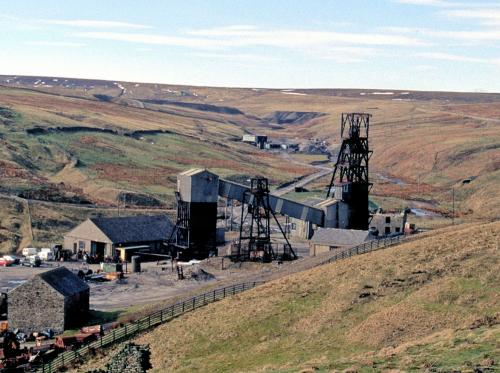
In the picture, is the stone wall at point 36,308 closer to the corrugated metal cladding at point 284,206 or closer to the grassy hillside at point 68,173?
the corrugated metal cladding at point 284,206

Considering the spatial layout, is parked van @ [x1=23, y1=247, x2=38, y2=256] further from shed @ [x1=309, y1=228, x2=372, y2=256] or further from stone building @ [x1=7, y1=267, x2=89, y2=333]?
stone building @ [x1=7, y1=267, x2=89, y2=333]

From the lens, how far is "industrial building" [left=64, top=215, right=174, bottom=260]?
99.5 meters

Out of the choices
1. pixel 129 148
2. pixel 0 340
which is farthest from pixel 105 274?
pixel 129 148

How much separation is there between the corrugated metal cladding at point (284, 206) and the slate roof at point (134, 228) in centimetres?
942

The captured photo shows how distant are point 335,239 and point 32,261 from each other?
3078 cm

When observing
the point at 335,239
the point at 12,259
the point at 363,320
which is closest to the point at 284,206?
the point at 335,239

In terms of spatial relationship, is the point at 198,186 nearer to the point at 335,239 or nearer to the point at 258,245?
the point at 258,245

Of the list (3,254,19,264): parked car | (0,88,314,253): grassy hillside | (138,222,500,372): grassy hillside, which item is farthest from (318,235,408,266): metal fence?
(0,88,314,253): grassy hillside

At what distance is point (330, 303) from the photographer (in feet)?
179

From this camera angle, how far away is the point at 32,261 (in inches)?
3745

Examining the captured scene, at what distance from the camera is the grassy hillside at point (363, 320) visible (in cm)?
4247

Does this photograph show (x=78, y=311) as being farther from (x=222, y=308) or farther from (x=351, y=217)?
(x=351, y=217)

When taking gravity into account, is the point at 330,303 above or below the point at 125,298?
above

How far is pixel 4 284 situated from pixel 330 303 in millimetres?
39424
